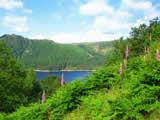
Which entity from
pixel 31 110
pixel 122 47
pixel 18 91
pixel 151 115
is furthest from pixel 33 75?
pixel 151 115

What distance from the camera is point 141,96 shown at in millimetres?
4297

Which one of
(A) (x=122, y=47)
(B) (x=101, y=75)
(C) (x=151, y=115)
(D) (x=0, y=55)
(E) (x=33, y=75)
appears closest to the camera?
(C) (x=151, y=115)

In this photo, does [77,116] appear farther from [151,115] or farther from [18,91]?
[18,91]

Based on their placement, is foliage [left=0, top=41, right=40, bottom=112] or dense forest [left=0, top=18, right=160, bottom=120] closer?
dense forest [left=0, top=18, right=160, bottom=120]

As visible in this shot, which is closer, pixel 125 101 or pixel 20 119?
pixel 125 101

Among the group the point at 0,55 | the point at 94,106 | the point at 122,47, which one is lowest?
the point at 94,106

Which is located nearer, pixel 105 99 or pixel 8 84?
pixel 105 99

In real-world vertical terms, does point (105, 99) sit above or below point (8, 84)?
above

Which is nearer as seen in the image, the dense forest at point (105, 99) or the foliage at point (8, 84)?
the dense forest at point (105, 99)

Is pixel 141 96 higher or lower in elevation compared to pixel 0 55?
lower

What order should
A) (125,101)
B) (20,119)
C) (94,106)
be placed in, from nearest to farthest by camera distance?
1. (125,101)
2. (94,106)
3. (20,119)

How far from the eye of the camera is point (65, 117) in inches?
212

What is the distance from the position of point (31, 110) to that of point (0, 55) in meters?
17.6

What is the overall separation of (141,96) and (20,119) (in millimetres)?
4998
